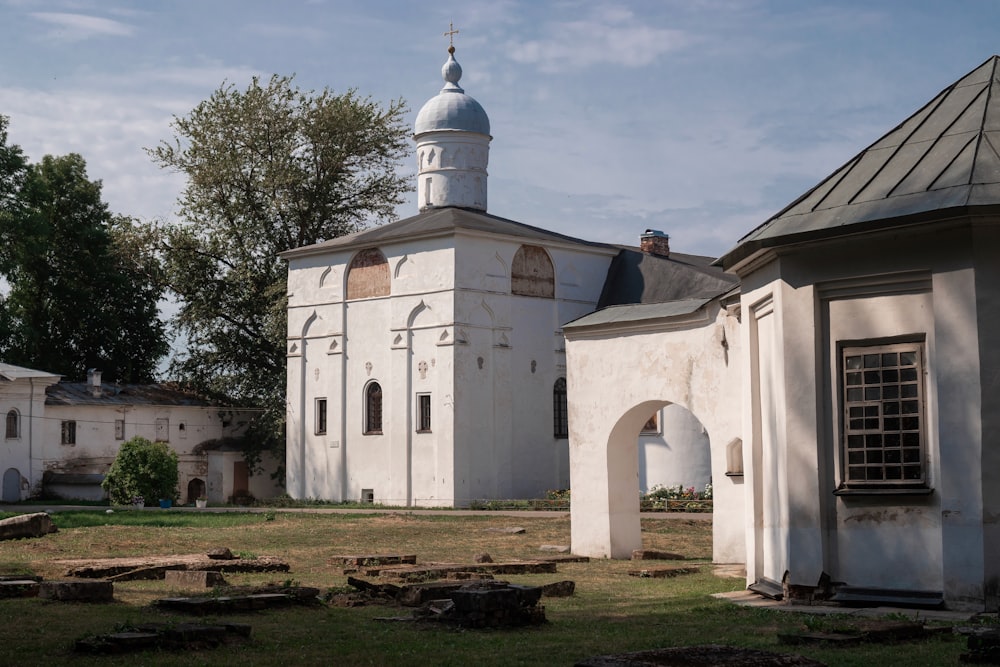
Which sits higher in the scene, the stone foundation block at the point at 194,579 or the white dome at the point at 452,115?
the white dome at the point at 452,115

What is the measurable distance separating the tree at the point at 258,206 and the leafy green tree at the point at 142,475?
5122 mm

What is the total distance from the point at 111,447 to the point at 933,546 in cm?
3511

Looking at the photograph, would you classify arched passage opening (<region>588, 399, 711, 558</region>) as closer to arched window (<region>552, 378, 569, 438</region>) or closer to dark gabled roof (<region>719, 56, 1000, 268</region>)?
Answer: dark gabled roof (<region>719, 56, 1000, 268</region>)

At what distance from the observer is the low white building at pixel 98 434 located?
132ft

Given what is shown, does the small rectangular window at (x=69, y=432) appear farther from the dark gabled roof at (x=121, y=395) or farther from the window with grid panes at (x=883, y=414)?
the window with grid panes at (x=883, y=414)

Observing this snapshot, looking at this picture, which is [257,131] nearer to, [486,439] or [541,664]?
[486,439]

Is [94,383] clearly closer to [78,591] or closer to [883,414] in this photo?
[78,591]

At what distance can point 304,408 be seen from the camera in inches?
1542

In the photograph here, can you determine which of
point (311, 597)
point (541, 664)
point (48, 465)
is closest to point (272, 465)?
point (48, 465)

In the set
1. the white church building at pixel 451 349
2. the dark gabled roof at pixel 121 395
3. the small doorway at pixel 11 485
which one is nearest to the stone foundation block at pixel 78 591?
the white church building at pixel 451 349

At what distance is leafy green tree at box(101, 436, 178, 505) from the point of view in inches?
1444

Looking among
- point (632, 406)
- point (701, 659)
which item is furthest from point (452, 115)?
point (701, 659)

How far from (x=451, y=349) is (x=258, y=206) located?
36.2 feet

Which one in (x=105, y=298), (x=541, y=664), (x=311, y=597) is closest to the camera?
(x=541, y=664)
